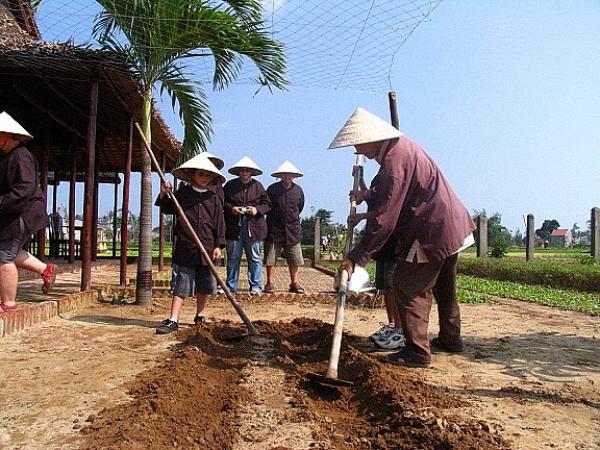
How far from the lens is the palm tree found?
20.3 ft

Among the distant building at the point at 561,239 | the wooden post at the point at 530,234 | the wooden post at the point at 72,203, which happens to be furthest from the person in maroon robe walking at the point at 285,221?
the distant building at the point at 561,239

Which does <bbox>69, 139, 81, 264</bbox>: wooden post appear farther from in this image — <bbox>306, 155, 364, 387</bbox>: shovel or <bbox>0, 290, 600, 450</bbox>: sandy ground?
<bbox>306, 155, 364, 387</bbox>: shovel

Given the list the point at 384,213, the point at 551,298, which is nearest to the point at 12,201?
the point at 384,213

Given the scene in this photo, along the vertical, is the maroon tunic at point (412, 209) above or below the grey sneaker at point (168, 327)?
above

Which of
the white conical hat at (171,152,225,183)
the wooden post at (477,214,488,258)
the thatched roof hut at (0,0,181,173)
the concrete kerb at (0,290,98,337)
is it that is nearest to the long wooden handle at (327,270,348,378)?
the white conical hat at (171,152,225,183)

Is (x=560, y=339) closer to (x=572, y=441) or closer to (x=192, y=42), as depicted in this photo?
(x=572, y=441)

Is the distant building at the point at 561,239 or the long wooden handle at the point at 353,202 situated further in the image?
the distant building at the point at 561,239

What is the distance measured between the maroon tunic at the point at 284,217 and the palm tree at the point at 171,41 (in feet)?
5.44

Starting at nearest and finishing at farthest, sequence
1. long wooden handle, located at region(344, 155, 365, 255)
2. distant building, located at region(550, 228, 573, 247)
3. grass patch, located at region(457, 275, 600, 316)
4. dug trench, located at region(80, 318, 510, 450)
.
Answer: dug trench, located at region(80, 318, 510, 450) → long wooden handle, located at region(344, 155, 365, 255) → grass patch, located at region(457, 275, 600, 316) → distant building, located at region(550, 228, 573, 247)

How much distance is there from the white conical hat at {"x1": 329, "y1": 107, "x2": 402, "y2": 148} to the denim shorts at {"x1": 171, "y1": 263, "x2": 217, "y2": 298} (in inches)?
75.9

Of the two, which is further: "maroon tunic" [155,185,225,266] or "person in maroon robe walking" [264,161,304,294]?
"person in maroon robe walking" [264,161,304,294]

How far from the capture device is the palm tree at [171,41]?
6188mm

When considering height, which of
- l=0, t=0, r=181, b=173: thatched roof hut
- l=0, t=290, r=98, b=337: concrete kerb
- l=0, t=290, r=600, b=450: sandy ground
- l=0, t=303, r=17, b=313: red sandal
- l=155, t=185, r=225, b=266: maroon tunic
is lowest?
l=0, t=290, r=600, b=450: sandy ground

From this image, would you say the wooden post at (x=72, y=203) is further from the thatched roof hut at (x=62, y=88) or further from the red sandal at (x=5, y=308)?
the red sandal at (x=5, y=308)
